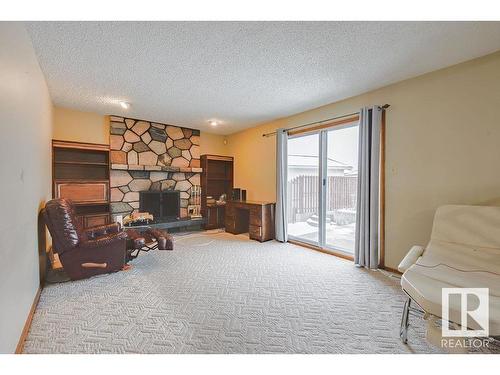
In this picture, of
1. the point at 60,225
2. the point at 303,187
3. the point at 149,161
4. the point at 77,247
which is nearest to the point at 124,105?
the point at 149,161

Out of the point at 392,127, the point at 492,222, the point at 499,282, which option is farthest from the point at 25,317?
the point at 392,127

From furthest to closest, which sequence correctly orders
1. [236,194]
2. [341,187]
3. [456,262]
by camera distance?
1. [236,194]
2. [341,187]
3. [456,262]

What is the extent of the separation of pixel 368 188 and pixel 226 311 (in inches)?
90.5

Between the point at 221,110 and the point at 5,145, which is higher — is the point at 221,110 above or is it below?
above

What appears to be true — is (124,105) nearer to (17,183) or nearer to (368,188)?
(17,183)

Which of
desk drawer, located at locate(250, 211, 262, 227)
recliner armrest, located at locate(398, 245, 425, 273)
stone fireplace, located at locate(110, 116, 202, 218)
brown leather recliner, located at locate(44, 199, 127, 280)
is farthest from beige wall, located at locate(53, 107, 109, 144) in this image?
recliner armrest, located at locate(398, 245, 425, 273)

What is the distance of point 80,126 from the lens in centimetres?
409

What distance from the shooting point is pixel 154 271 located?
2.91 m

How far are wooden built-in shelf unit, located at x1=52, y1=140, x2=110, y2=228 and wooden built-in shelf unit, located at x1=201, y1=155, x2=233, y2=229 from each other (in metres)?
1.96

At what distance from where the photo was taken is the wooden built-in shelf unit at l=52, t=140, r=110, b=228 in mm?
3805

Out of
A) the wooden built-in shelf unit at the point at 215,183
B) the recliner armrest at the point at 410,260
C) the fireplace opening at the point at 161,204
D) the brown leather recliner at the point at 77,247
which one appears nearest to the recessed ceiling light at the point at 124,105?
the fireplace opening at the point at 161,204
